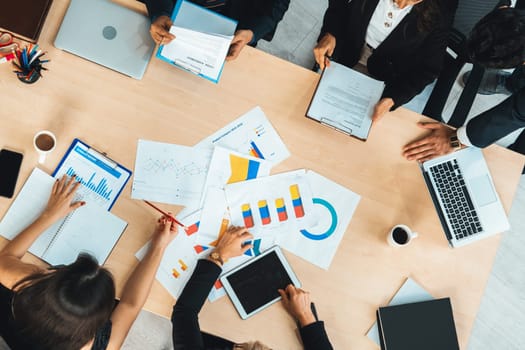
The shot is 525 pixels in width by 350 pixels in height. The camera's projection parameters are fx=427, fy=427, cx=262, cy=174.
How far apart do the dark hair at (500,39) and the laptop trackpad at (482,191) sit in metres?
0.38

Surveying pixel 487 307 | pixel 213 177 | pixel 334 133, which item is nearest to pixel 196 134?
pixel 213 177

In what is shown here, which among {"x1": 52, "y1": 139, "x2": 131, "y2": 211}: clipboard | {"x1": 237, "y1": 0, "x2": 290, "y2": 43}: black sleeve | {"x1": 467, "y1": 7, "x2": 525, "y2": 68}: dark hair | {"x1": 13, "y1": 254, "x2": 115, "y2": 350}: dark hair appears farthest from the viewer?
{"x1": 237, "y1": 0, "x2": 290, "y2": 43}: black sleeve

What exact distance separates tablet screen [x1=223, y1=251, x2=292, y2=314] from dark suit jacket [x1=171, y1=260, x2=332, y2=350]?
9cm

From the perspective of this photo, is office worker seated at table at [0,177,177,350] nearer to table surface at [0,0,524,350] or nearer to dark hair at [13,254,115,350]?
dark hair at [13,254,115,350]

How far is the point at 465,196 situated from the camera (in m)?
1.41

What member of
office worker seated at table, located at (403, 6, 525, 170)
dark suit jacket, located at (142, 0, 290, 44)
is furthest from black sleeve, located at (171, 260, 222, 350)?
dark suit jacket, located at (142, 0, 290, 44)

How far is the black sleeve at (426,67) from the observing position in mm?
1445

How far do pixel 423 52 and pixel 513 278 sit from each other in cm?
140

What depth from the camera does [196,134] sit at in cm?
140

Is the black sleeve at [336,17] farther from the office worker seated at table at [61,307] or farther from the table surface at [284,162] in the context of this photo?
the office worker seated at table at [61,307]

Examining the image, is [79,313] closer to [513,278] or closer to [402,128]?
[402,128]

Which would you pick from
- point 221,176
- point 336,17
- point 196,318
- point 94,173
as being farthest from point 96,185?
point 336,17

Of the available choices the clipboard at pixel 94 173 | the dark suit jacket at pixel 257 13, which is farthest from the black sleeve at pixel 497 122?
the clipboard at pixel 94 173

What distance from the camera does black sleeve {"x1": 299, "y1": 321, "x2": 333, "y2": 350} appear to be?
1272 mm
